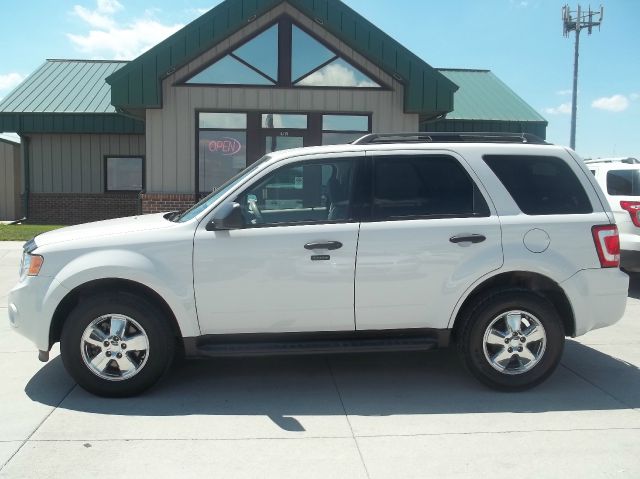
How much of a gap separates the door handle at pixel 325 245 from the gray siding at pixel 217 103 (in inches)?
346

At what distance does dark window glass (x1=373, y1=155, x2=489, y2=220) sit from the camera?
4723 millimetres

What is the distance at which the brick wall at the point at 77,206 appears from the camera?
745 inches

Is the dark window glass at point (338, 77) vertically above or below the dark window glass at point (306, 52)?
below

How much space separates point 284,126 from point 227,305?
900 centimetres

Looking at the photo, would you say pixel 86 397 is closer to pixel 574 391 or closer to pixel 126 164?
pixel 574 391

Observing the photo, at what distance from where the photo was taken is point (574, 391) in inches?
190

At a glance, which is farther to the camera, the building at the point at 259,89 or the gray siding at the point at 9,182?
the gray siding at the point at 9,182

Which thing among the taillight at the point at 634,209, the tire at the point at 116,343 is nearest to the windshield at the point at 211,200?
the tire at the point at 116,343

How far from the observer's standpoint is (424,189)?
4785mm

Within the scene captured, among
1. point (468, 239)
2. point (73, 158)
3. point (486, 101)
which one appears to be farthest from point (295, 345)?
point (73, 158)

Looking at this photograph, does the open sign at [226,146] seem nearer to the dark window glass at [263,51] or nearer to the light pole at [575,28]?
the dark window glass at [263,51]

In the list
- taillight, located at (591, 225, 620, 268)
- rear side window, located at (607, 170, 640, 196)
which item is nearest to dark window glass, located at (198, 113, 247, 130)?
rear side window, located at (607, 170, 640, 196)

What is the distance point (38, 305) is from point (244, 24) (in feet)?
30.7

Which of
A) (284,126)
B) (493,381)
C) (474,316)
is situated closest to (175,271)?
(474,316)
